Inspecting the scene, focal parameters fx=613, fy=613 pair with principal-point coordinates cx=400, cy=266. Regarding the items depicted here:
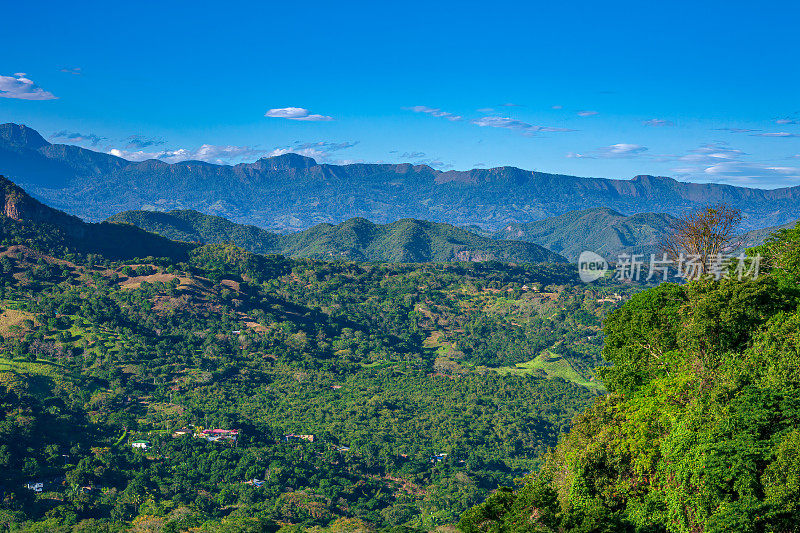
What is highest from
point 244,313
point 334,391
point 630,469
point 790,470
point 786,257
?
point 786,257

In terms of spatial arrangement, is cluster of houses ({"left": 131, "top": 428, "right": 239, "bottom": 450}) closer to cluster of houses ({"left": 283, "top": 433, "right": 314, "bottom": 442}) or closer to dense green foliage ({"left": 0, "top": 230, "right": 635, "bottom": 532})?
dense green foliage ({"left": 0, "top": 230, "right": 635, "bottom": 532})

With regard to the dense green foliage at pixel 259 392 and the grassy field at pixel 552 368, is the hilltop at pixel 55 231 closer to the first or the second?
the dense green foliage at pixel 259 392

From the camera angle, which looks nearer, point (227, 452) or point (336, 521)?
point (336, 521)

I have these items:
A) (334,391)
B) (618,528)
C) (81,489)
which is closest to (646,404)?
(618,528)

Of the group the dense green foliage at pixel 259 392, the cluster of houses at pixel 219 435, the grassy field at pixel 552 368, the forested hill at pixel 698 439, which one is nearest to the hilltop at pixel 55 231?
the dense green foliage at pixel 259 392

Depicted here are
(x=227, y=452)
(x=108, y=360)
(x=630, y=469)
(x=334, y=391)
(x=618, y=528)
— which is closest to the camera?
(x=618, y=528)

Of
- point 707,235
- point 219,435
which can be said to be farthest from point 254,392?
point 707,235

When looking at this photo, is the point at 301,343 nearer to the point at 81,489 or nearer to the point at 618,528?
the point at 81,489
